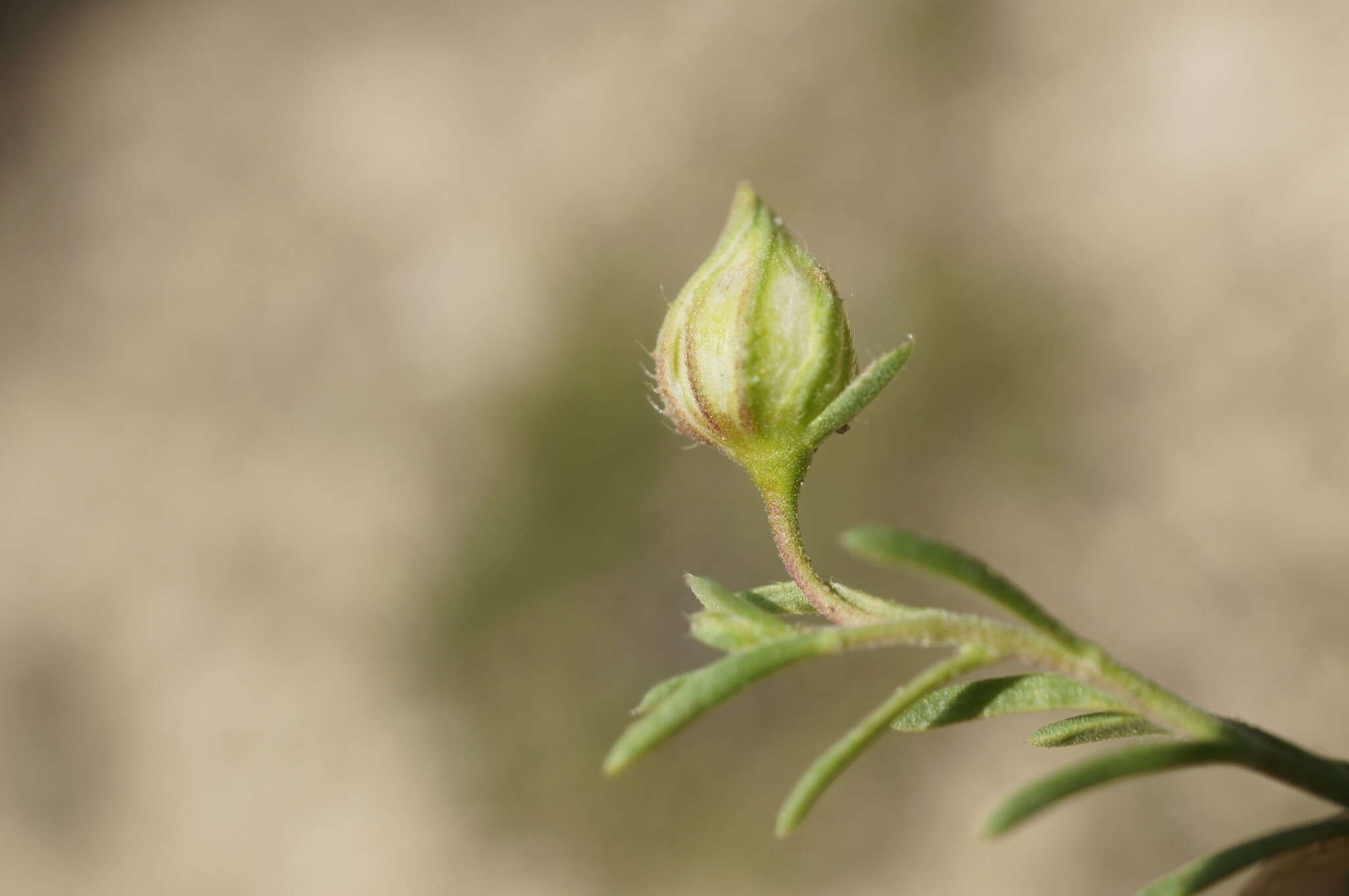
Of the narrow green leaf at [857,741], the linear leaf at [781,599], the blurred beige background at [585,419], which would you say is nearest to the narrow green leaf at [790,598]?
the linear leaf at [781,599]

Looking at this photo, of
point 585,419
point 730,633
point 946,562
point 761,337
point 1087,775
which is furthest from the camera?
point 585,419

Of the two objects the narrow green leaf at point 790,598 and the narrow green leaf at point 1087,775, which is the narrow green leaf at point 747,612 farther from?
the narrow green leaf at point 1087,775

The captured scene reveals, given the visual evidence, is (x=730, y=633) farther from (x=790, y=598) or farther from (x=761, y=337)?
(x=761, y=337)

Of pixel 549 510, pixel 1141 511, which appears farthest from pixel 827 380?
pixel 549 510

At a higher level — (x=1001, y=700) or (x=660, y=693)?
(x=660, y=693)

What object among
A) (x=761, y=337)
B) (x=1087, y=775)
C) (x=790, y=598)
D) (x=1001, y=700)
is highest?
(x=761, y=337)

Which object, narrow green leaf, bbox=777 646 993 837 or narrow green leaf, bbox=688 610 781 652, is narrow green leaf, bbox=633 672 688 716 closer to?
narrow green leaf, bbox=688 610 781 652

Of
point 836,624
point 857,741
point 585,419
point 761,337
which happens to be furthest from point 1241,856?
point 585,419
